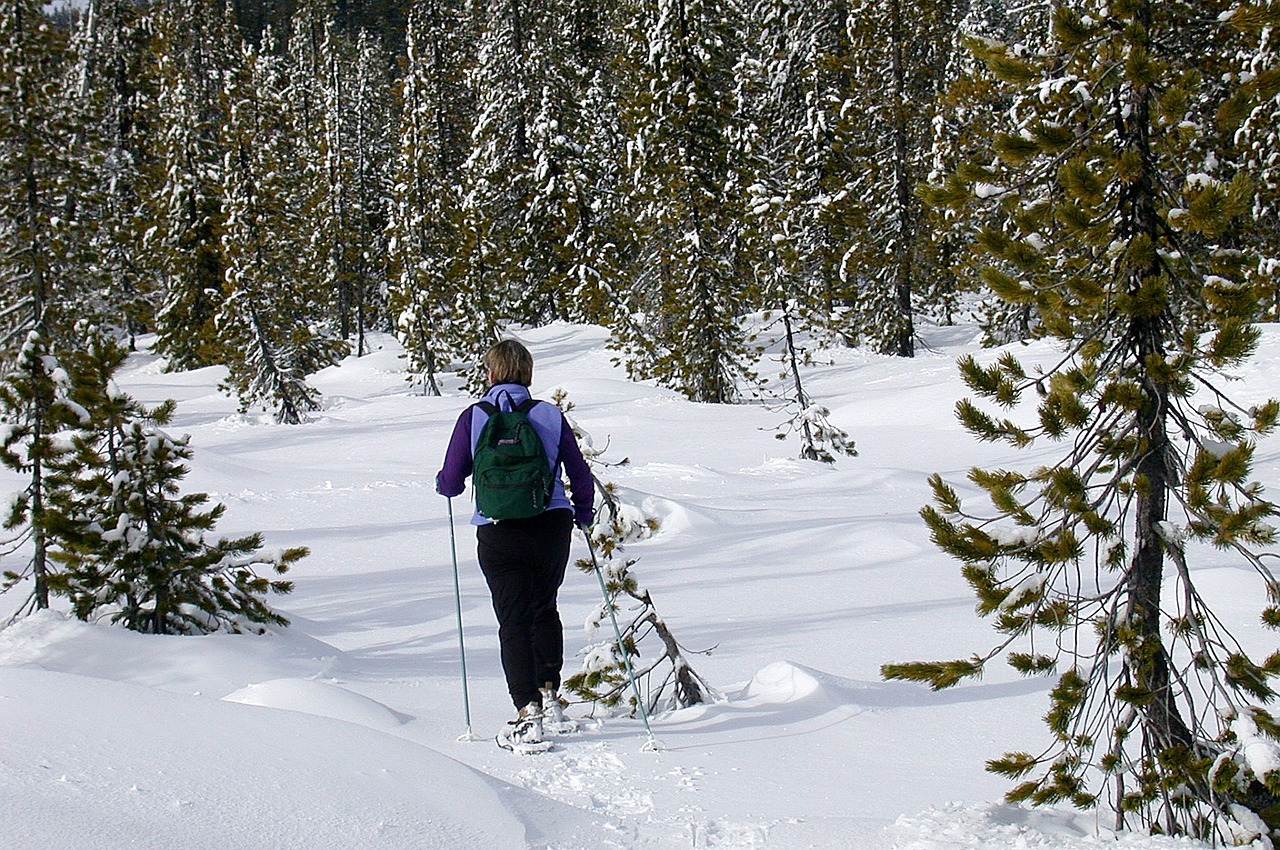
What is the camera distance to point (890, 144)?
26.6 metres

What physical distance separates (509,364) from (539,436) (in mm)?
398

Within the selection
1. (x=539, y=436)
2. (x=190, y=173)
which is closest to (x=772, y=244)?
(x=539, y=436)

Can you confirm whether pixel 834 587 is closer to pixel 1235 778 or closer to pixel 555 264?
pixel 1235 778

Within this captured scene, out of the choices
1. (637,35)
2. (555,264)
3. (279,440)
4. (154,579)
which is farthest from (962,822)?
(555,264)

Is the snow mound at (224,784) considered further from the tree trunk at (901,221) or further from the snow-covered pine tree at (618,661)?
the tree trunk at (901,221)

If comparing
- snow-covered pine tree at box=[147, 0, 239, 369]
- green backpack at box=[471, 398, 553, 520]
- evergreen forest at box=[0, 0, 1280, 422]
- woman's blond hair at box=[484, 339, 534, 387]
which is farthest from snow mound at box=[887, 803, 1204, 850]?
snow-covered pine tree at box=[147, 0, 239, 369]

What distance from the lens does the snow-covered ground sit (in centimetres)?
274

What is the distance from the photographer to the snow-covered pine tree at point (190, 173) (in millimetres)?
25172

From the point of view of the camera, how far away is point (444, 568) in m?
9.09

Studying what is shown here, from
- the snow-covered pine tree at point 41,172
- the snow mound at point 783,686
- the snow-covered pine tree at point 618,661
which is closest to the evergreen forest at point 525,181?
the snow-covered pine tree at point 41,172

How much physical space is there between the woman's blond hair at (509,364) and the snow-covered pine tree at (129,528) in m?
2.42

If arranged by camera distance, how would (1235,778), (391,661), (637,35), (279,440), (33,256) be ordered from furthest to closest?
(637,35) < (279,440) < (33,256) < (391,661) < (1235,778)

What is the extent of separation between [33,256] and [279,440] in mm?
5747

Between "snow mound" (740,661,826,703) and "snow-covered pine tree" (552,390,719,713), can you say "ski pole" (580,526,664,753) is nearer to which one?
"snow-covered pine tree" (552,390,719,713)
